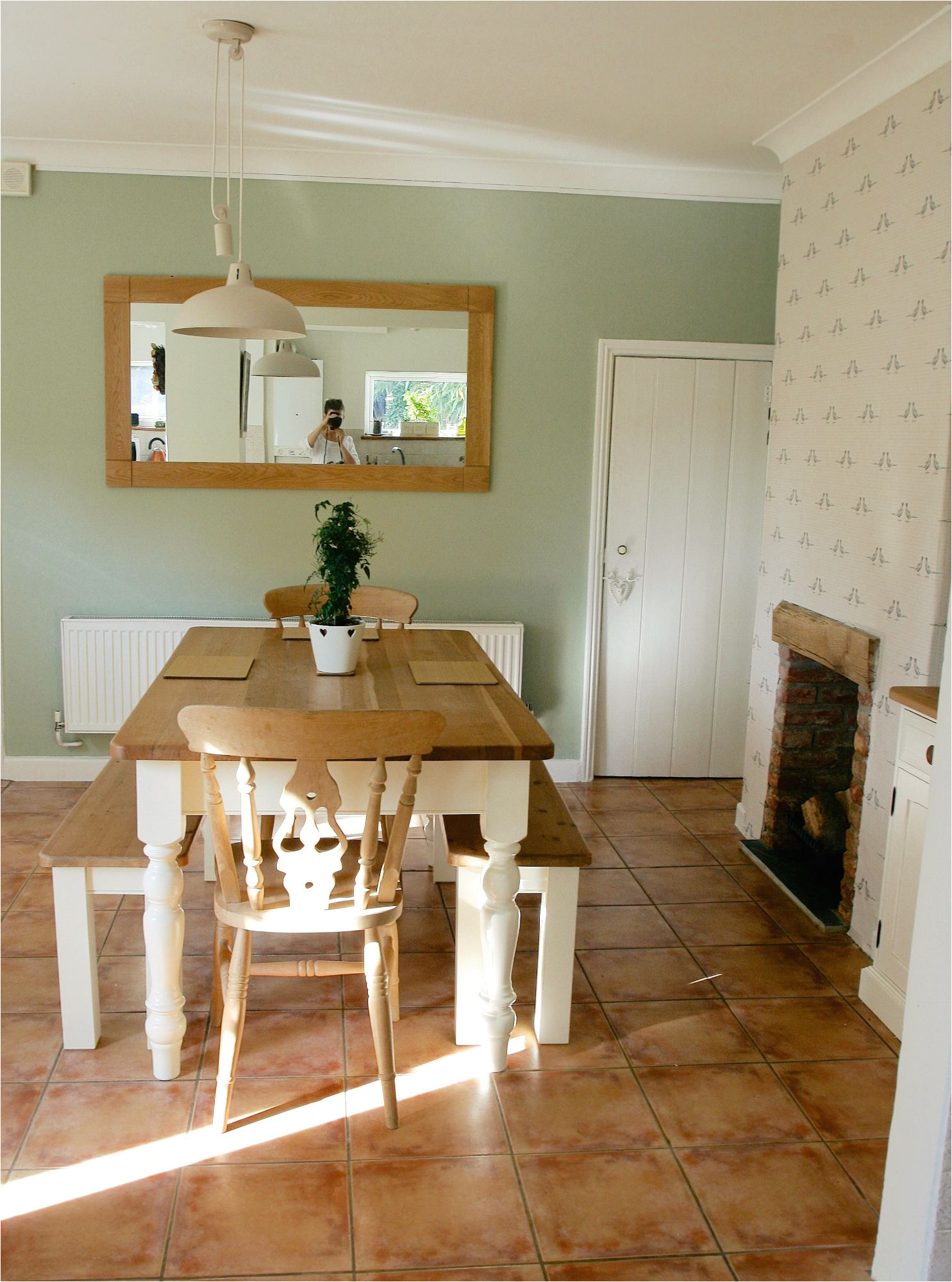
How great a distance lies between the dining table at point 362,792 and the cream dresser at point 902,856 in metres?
1.02

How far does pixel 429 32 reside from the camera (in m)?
3.04

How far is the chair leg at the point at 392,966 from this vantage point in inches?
104

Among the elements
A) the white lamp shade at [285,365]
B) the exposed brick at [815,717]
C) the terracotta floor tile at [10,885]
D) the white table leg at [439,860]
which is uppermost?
the white lamp shade at [285,365]

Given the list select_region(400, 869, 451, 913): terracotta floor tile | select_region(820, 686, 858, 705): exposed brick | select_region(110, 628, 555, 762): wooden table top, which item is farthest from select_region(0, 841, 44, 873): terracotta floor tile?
select_region(820, 686, 858, 705): exposed brick

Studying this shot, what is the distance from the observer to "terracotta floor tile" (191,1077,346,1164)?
2.28 metres

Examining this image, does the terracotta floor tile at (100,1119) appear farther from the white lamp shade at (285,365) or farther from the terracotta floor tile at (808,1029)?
the white lamp shade at (285,365)

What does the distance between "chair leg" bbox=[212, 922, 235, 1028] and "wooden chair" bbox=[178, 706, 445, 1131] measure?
0.14m

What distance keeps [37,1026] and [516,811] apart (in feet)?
4.38

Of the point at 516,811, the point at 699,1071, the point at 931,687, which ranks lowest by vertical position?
the point at 699,1071

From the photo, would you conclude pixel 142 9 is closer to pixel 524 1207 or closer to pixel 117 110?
pixel 117 110

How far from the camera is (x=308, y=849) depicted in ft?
7.44

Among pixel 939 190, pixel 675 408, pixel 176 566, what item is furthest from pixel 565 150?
pixel 176 566

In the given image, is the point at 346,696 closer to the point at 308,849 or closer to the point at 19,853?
the point at 308,849

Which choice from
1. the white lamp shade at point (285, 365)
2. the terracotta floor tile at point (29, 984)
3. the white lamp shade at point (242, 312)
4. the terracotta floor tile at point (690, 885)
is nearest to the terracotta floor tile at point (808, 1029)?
the terracotta floor tile at point (690, 885)
